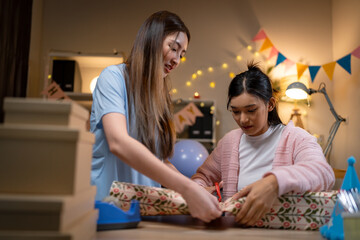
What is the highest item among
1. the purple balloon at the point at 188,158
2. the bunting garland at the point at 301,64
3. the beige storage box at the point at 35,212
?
the bunting garland at the point at 301,64

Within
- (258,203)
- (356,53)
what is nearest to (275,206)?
(258,203)

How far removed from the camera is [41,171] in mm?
506

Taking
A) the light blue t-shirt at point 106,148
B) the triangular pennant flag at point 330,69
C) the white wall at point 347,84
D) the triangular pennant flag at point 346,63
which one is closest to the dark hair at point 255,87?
the light blue t-shirt at point 106,148

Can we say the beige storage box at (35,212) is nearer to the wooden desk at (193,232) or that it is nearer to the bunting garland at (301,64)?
the wooden desk at (193,232)

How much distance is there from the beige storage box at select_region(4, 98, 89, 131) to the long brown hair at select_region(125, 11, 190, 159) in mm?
579

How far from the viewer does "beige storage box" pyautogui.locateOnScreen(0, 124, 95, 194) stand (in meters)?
0.50

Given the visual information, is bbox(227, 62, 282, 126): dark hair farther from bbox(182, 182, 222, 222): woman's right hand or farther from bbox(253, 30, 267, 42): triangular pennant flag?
bbox(253, 30, 267, 42): triangular pennant flag

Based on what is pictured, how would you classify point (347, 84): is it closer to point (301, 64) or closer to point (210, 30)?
point (301, 64)

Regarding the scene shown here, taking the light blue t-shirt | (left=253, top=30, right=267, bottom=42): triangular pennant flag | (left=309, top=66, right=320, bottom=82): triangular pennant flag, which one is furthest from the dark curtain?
(left=309, top=66, right=320, bottom=82): triangular pennant flag

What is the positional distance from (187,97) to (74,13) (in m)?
1.69

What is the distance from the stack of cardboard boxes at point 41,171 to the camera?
0.47 meters

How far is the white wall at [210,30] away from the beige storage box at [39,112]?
349 centimetres

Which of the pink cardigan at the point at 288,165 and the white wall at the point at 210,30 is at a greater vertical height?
the white wall at the point at 210,30

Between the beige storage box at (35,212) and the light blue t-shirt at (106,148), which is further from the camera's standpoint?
the light blue t-shirt at (106,148)
